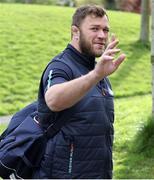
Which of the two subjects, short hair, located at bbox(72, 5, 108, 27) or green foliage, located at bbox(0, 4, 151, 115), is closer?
short hair, located at bbox(72, 5, 108, 27)

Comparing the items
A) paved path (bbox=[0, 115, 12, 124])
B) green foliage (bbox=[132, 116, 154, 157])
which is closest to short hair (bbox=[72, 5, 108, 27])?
green foliage (bbox=[132, 116, 154, 157])

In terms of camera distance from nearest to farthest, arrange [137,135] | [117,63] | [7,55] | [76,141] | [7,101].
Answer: [117,63] < [76,141] < [137,135] < [7,101] < [7,55]

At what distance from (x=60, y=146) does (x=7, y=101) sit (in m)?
8.44

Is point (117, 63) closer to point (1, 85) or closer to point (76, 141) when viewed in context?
point (76, 141)

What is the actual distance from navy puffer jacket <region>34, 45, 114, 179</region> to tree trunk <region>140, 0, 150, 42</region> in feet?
52.4

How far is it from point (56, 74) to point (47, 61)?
489 inches

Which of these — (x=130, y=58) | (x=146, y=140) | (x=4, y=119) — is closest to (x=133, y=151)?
(x=146, y=140)

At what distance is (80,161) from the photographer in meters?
3.48

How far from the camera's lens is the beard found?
11.4ft

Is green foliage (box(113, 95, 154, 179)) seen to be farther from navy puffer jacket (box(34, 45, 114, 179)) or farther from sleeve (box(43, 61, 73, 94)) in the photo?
sleeve (box(43, 61, 73, 94))

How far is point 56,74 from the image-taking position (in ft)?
11.0

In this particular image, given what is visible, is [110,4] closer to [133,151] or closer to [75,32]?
[133,151]

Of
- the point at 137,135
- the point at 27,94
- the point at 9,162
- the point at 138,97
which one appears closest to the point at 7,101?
the point at 27,94

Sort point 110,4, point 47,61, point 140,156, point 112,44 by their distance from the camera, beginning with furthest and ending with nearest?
1. point 110,4
2. point 47,61
3. point 140,156
4. point 112,44
